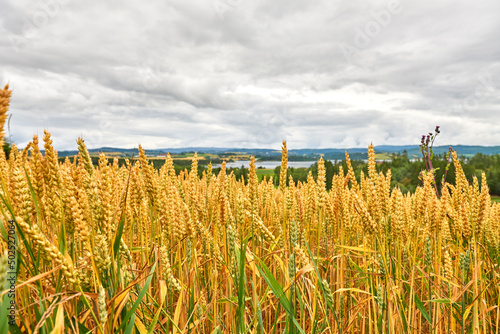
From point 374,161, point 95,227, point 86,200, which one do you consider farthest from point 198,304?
point 374,161

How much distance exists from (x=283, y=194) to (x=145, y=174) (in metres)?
1.26

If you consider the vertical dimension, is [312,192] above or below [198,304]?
above

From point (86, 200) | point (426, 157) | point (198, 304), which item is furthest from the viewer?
point (426, 157)

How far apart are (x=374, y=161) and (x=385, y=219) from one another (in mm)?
505

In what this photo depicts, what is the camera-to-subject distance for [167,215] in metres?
2.15

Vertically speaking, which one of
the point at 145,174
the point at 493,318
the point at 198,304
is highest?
the point at 145,174

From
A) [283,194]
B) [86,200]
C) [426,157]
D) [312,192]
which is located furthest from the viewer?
[426,157]

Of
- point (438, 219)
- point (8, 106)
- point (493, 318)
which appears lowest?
point (493, 318)

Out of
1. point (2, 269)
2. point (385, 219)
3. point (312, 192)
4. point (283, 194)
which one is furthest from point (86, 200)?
point (312, 192)

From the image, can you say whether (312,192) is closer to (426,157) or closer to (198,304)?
(426,157)

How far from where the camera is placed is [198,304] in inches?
79.6

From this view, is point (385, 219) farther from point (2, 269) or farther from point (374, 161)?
point (2, 269)

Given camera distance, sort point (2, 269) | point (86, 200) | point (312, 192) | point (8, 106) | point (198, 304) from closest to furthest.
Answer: point (2, 269) < point (8, 106) < point (86, 200) < point (198, 304) < point (312, 192)

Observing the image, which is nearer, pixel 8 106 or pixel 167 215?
pixel 8 106
